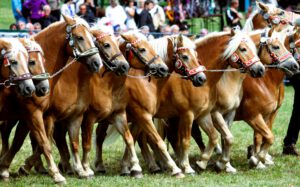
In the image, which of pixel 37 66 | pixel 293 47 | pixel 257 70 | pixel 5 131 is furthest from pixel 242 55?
pixel 5 131

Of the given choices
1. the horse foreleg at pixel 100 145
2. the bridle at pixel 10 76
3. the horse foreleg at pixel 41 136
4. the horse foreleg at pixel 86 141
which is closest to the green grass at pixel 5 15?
the horse foreleg at pixel 100 145

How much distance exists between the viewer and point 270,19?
1574 cm

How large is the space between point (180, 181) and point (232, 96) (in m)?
2.00

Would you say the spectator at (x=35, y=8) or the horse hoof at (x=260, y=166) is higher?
the spectator at (x=35, y=8)

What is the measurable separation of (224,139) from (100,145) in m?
1.92

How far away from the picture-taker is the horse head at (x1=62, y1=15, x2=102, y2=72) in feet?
39.7

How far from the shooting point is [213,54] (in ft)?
45.1

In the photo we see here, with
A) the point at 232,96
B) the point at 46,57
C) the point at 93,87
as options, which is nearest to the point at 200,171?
the point at 232,96

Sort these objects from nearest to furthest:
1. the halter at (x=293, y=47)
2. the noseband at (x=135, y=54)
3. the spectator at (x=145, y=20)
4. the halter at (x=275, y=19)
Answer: the noseband at (x=135, y=54) < the halter at (x=293, y=47) < the halter at (x=275, y=19) < the spectator at (x=145, y=20)

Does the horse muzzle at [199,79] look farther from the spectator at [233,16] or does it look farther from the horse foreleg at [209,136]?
the spectator at [233,16]

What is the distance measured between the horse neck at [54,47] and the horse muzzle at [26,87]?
106cm

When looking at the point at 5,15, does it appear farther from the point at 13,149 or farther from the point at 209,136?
the point at 13,149

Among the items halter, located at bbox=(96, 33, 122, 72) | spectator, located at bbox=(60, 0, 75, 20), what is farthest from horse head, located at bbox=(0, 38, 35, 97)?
spectator, located at bbox=(60, 0, 75, 20)

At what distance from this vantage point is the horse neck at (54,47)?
12297 mm
